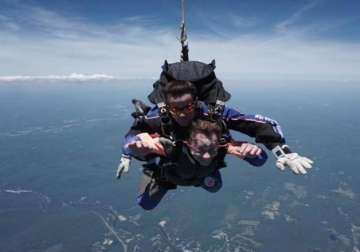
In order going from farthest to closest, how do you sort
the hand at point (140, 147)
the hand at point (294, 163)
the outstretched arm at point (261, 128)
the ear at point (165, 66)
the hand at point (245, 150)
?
the ear at point (165, 66) < the outstretched arm at point (261, 128) < the hand at point (245, 150) < the hand at point (140, 147) < the hand at point (294, 163)

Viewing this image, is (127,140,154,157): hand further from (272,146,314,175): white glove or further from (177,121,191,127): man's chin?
(272,146,314,175): white glove

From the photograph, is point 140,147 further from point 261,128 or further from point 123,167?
point 261,128

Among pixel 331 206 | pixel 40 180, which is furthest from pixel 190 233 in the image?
pixel 40 180

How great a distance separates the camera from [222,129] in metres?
3.39

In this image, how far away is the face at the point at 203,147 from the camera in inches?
126

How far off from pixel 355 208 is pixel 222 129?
77.3 meters

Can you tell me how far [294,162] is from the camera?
296 centimetres

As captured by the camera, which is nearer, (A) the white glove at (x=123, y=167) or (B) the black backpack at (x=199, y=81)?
(A) the white glove at (x=123, y=167)

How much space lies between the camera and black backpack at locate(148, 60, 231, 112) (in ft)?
11.1

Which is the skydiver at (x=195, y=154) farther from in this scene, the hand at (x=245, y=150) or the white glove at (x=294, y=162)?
the white glove at (x=294, y=162)

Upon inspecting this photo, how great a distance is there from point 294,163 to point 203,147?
2.95ft

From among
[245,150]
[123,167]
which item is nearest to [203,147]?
[245,150]

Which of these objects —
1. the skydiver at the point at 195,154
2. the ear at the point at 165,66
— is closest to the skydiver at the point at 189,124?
the skydiver at the point at 195,154

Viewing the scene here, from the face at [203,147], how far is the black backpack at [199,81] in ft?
1.13
